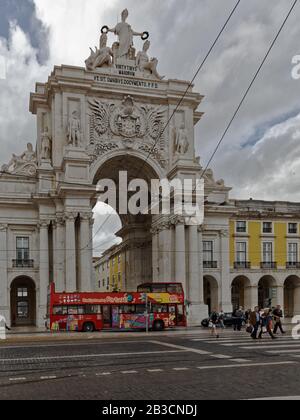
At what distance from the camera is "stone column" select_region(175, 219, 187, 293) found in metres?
46.8

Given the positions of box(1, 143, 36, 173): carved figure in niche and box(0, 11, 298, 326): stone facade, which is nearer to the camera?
box(0, 11, 298, 326): stone facade

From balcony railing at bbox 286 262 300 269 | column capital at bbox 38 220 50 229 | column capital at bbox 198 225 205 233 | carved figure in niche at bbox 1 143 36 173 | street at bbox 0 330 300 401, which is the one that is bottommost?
street at bbox 0 330 300 401

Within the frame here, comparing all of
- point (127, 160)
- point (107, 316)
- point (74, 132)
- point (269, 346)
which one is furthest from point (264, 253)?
point (269, 346)

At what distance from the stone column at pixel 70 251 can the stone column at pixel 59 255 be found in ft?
3.13

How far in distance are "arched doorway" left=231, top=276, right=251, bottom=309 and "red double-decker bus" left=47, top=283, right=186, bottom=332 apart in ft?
60.7

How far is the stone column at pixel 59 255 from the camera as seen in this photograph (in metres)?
45.2

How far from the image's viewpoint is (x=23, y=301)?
52281 millimetres

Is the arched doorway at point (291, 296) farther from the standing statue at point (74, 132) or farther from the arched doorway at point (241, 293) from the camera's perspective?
the standing statue at point (74, 132)

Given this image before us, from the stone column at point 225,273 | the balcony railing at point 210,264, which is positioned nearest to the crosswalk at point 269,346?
the stone column at point 225,273

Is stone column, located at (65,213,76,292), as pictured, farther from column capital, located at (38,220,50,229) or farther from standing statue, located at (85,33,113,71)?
standing statue, located at (85,33,113,71)

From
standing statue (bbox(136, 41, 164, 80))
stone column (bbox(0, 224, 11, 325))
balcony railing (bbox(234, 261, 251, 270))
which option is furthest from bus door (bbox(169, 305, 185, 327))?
standing statue (bbox(136, 41, 164, 80))

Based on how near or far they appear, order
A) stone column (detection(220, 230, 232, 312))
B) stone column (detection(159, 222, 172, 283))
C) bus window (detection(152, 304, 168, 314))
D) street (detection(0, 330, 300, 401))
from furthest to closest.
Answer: stone column (detection(220, 230, 232, 312)) → stone column (detection(159, 222, 172, 283)) → bus window (detection(152, 304, 168, 314)) → street (detection(0, 330, 300, 401))

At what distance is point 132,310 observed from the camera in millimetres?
38375
